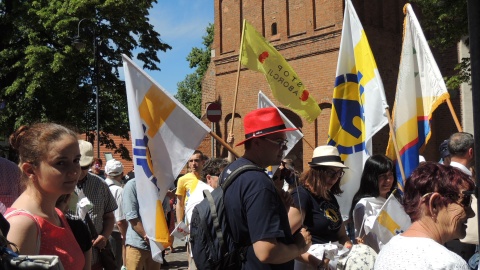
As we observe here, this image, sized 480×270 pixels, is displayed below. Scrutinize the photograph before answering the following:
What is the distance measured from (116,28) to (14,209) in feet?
78.8

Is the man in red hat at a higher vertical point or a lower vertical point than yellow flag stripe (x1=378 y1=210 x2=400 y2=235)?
higher

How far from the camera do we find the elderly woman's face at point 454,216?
272 centimetres

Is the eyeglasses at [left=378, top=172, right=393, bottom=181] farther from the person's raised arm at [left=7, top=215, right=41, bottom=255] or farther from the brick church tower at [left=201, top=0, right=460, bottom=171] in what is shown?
the brick church tower at [left=201, top=0, right=460, bottom=171]

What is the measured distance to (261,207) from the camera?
3.11 m

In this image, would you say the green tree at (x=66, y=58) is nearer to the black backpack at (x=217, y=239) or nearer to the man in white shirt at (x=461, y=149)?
the man in white shirt at (x=461, y=149)

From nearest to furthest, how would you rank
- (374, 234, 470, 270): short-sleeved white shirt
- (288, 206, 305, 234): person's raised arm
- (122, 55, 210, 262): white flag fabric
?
(374, 234, 470, 270): short-sleeved white shirt → (288, 206, 305, 234): person's raised arm → (122, 55, 210, 262): white flag fabric

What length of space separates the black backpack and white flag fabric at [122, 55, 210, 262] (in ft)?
5.73

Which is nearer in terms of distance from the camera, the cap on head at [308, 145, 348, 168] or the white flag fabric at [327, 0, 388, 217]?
the cap on head at [308, 145, 348, 168]

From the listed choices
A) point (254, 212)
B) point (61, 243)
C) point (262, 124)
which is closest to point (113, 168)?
point (262, 124)

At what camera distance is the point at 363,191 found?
533cm

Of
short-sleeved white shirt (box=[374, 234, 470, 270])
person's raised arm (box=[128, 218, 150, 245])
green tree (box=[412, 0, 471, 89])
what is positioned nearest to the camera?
short-sleeved white shirt (box=[374, 234, 470, 270])

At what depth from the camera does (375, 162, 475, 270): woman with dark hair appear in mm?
2609

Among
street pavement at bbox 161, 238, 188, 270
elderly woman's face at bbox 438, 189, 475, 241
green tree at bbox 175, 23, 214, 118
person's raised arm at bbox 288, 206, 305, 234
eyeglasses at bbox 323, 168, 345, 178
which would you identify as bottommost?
street pavement at bbox 161, 238, 188, 270

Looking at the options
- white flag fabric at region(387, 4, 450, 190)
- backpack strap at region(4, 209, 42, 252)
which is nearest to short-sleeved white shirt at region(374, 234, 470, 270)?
backpack strap at region(4, 209, 42, 252)
